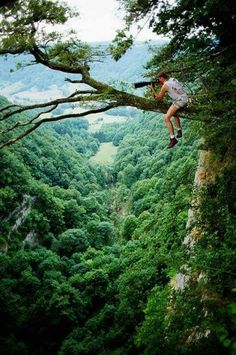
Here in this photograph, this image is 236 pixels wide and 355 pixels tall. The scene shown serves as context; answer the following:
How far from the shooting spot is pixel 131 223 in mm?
50375

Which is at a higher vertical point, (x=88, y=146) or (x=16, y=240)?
(x=16, y=240)

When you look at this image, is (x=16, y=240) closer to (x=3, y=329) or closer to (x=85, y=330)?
(x=3, y=329)

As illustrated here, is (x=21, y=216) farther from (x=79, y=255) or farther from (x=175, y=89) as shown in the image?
(x=175, y=89)

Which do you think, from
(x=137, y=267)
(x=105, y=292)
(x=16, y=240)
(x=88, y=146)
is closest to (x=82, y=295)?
(x=105, y=292)

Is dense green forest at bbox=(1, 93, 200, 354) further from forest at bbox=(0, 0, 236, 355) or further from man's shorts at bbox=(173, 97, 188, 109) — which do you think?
man's shorts at bbox=(173, 97, 188, 109)

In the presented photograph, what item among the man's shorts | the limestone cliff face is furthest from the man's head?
the limestone cliff face

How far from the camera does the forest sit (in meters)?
6.45

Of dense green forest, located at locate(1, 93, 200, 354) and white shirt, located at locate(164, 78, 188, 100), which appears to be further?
dense green forest, located at locate(1, 93, 200, 354)

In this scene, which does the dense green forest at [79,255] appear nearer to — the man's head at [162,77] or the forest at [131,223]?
the forest at [131,223]

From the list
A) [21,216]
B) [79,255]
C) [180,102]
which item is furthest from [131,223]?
[180,102]

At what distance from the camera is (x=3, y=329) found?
97.8 feet

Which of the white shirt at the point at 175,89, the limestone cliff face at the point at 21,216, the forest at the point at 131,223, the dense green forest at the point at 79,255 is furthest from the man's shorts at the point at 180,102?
the limestone cliff face at the point at 21,216

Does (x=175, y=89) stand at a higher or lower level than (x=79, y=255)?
higher

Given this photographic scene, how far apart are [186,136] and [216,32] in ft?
8.70
